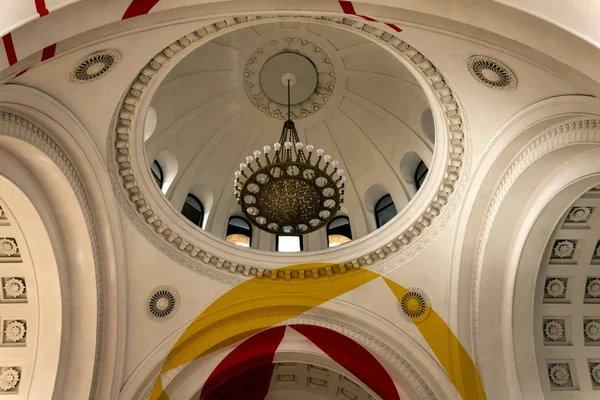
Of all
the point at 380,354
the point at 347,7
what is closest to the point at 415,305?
the point at 380,354

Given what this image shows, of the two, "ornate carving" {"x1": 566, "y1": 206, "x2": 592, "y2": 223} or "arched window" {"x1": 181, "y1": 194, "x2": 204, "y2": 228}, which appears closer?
"ornate carving" {"x1": 566, "y1": 206, "x2": 592, "y2": 223}

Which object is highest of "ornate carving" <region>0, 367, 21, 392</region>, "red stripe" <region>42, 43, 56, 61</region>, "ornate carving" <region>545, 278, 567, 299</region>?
"ornate carving" <region>545, 278, 567, 299</region>

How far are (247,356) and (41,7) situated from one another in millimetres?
8116

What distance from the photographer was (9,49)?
4973 millimetres

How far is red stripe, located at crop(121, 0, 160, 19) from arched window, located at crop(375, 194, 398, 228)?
7563 mm

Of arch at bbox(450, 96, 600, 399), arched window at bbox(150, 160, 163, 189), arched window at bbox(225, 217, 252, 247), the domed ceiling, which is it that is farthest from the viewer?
arched window at bbox(225, 217, 252, 247)

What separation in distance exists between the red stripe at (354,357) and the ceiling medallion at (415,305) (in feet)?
3.89

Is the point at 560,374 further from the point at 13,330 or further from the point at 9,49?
the point at 9,49

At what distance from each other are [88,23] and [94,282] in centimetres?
541

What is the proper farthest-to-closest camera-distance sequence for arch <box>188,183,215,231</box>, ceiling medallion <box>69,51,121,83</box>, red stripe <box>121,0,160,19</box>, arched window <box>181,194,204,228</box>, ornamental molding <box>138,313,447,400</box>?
arch <box>188,183,215,231</box>
arched window <box>181,194,204,228</box>
ornamental molding <box>138,313,447,400</box>
ceiling medallion <box>69,51,121,83</box>
red stripe <box>121,0,160,19</box>

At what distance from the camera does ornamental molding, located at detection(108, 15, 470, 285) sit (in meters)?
7.64

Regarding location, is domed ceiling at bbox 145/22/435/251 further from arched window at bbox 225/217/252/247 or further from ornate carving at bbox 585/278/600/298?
ornate carving at bbox 585/278/600/298

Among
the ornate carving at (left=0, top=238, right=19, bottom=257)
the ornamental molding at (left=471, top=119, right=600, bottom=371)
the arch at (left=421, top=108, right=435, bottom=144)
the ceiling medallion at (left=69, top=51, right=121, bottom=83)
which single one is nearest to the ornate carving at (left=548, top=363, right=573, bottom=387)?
the ornamental molding at (left=471, top=119, right=600, bottom=371)

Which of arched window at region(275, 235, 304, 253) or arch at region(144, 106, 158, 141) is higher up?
arch at region(144, 106, 158, 141)
